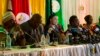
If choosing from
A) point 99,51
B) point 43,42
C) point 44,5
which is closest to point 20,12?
point 44,5

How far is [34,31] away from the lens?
4297 mm

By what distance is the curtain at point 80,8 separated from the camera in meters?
6.27

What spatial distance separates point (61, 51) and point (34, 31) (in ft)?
1.97

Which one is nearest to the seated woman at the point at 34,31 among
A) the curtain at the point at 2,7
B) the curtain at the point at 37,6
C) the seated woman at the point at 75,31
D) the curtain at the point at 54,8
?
the seated woman at the point at 75,31

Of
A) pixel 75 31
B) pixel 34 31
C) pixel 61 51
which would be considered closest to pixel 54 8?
pixel 75 31

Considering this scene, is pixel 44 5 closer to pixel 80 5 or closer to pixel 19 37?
pixel 80 5

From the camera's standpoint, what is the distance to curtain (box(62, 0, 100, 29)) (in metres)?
6.27

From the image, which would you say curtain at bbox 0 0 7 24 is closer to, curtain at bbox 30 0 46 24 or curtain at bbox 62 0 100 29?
curtain at bbox 30 0 46 24

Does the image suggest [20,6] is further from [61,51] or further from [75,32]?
[61,51]

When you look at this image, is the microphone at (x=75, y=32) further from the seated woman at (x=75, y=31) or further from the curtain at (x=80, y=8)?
the curtain at (x=80, y=8)

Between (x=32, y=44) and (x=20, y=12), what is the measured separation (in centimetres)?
131

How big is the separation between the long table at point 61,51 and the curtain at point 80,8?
1.83m

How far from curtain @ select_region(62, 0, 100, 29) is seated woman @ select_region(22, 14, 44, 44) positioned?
170 centimetres

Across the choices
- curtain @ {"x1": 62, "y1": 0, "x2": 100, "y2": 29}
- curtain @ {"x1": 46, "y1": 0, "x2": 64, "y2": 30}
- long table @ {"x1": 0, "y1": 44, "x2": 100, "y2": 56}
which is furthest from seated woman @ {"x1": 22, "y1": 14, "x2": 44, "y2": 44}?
curtain @ {"x1": 62, "y1": 0, "x2": 100, "y2": 29}
